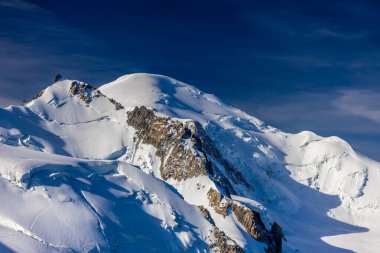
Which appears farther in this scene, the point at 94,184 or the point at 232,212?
the point at 232,212

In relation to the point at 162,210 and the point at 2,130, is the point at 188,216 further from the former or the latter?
the point at 2,130

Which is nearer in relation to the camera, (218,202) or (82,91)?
(218,202)

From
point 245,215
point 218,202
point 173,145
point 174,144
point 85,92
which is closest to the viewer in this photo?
point 245,215

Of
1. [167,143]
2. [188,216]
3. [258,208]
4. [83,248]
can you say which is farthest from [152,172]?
[83,248]

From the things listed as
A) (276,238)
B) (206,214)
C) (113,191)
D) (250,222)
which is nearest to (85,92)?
(206,214)

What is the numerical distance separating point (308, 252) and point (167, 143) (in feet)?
148

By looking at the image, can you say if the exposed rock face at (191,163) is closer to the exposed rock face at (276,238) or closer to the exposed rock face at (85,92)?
the exposed rock face at (276,238)

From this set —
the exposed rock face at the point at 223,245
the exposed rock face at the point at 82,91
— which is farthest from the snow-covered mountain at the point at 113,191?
the exposed rock face at the point at 82,91

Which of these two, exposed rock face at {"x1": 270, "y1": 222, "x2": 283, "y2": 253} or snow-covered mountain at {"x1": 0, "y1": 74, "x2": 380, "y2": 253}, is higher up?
exposed rock face at {"x1": 270, "y1": 222, "x2": 283, "y2": 253}

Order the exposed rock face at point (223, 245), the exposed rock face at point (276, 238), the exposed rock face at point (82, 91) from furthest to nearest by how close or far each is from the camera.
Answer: the exposed rock face at point (82, 91), the exposed rock face at point (276, 238), the exposed rock face at point (223, 245)

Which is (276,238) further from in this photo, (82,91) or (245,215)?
(82,91)

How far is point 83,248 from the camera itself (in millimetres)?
99375

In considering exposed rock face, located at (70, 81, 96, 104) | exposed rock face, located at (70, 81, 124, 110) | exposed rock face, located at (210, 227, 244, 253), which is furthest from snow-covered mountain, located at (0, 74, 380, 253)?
exposed rock face, located at (70, 81, 96, 104)

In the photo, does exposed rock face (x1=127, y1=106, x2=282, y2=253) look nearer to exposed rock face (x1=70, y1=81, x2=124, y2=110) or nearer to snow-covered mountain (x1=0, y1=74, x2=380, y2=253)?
snow-covered mountain (x1=0, y1=74, x2=380, y2=253)
